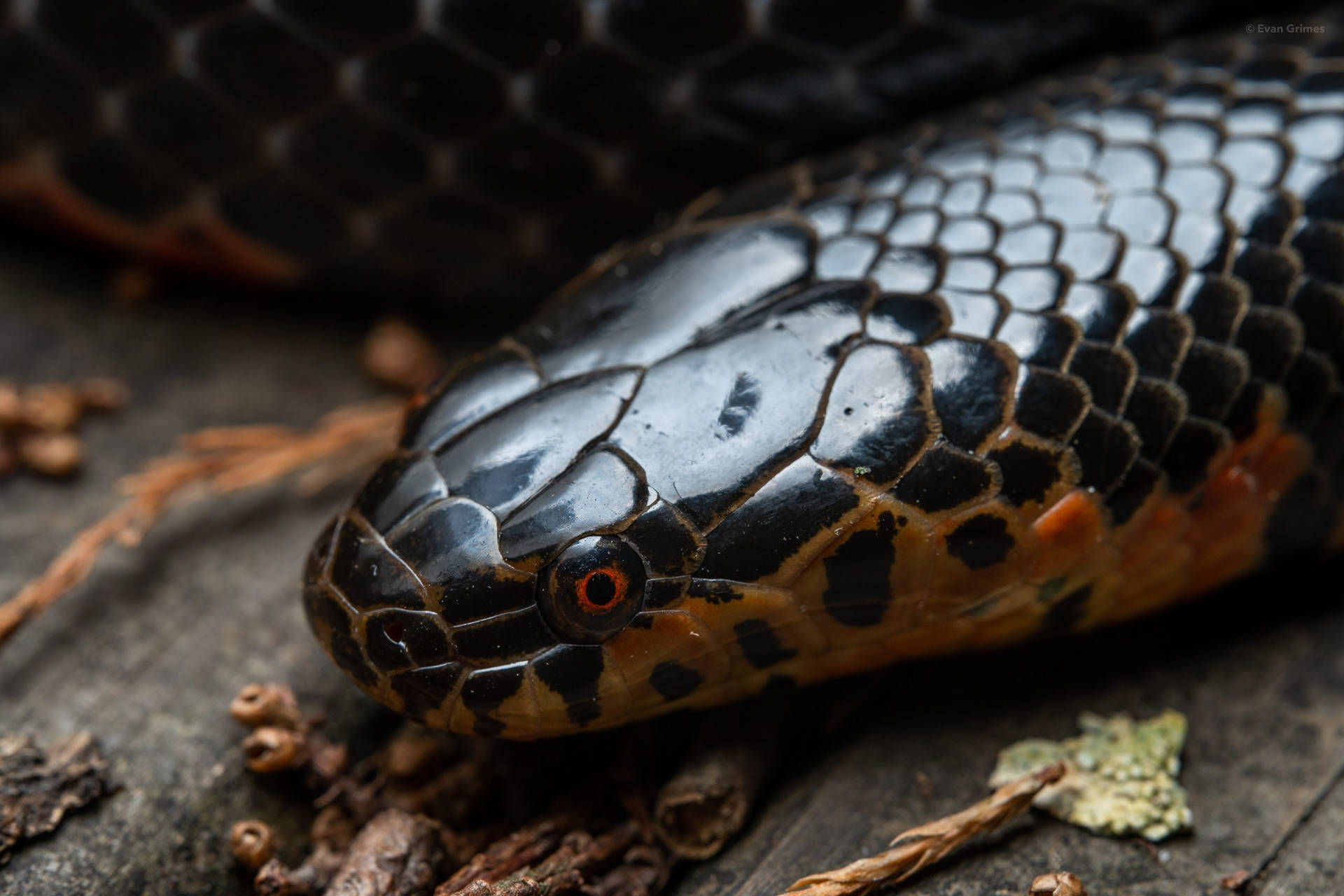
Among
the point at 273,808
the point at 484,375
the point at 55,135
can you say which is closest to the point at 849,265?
the point at 484,375

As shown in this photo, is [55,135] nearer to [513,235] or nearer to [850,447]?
[513,235]

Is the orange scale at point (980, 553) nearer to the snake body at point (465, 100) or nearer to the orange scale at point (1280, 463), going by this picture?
the orange scale at point (1280, 463)

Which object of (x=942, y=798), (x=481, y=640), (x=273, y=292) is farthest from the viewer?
(x=273, y=292)

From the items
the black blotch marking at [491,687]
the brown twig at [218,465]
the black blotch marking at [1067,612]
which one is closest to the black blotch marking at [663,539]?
the black blotch marking at [491,687]

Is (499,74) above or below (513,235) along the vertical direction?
above

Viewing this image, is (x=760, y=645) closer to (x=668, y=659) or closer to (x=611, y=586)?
(x=668, y=659)

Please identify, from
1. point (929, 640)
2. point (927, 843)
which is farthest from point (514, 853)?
point (929, 640)

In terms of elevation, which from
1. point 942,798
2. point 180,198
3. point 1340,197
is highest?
point 180,198
